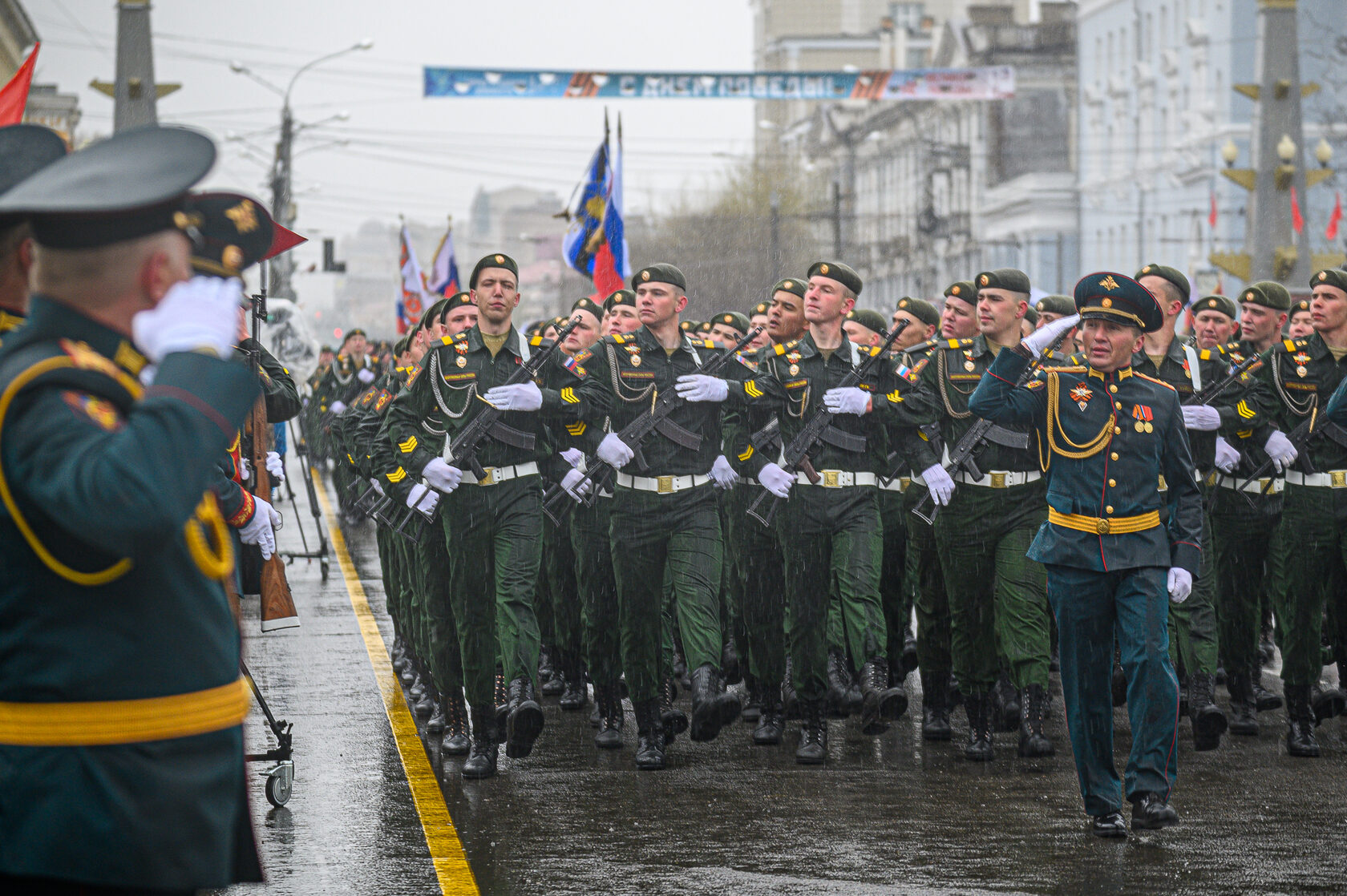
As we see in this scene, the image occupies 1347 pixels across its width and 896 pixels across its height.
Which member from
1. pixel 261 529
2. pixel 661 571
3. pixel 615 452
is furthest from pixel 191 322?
pixel 661 571

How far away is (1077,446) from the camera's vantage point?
7156 millimetres

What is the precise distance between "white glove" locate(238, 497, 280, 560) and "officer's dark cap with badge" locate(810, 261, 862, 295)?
3.06 metres

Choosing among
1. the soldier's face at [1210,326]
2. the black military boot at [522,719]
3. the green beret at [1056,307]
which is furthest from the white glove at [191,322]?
the soldier's face at [1210,326]

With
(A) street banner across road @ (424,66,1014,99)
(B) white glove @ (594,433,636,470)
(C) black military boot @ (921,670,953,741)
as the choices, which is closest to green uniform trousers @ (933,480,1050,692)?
(C) black military boot @ (921,670,953,741)

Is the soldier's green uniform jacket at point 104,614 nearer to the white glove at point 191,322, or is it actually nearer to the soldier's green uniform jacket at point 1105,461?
the white glove at point 191,322

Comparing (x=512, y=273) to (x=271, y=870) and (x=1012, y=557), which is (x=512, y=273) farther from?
(x=271, y=870)

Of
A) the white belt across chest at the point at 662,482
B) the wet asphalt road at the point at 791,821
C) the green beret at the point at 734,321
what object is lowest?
the wet asphalt road at the point at 791,821

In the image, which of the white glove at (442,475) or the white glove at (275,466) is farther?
the white glove at (275,466)

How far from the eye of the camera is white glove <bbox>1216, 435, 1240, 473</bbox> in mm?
9477

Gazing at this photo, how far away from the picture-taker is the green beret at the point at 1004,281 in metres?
8.85

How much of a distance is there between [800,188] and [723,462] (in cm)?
6698

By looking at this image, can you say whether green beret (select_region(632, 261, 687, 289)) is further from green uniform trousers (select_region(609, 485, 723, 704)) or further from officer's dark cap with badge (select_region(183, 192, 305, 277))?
officer's dark cap with badge (select_region(183, 192, 305, 277))

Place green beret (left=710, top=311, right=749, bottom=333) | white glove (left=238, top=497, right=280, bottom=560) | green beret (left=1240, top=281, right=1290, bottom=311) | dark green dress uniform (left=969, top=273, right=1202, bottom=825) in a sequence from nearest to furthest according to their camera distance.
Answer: dark green dress uniform (left=969, top=273, right=1202, bottom=825)
white glove (left=238, top=497, right=280, bottom=560)
green beret (left=1240, top=281, right=1290, bottom=311)
green beret (left=710, top=311, right=749, bottom=333)

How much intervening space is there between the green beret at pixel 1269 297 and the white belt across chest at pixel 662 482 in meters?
3.54
